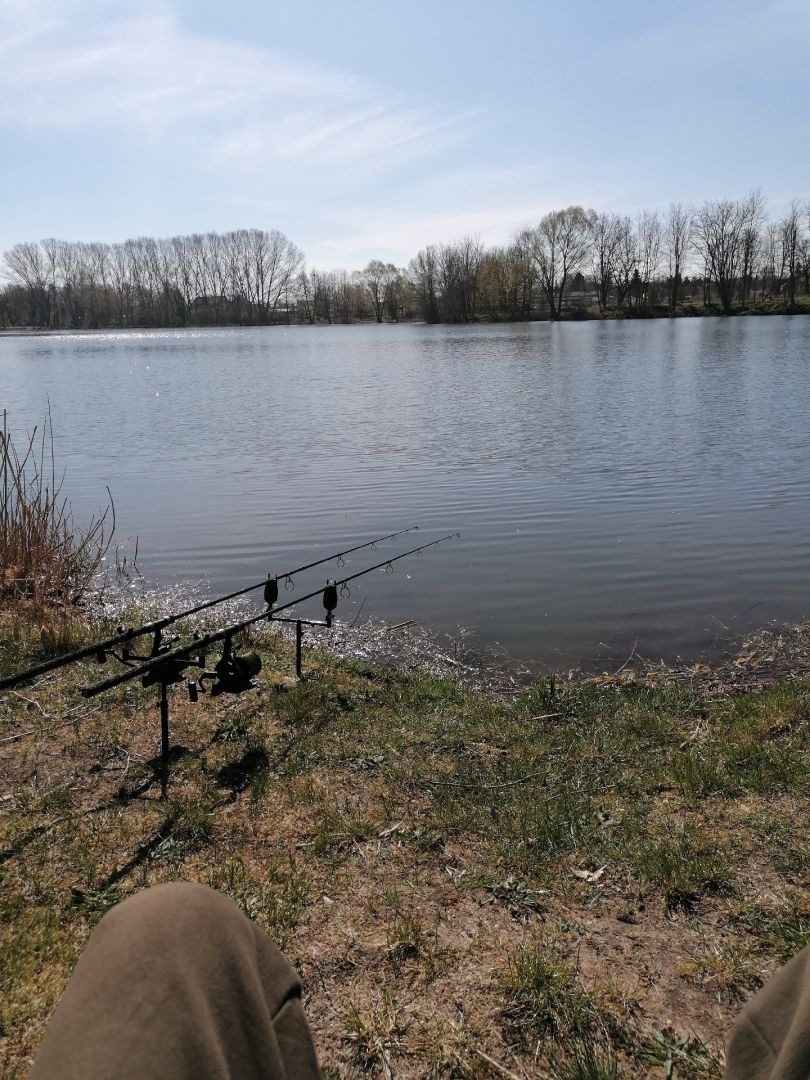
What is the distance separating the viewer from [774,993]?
1291 millimetres

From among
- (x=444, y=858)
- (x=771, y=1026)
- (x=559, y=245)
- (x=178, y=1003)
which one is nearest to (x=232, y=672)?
(x=444, y=858)

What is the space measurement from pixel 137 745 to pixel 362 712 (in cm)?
181

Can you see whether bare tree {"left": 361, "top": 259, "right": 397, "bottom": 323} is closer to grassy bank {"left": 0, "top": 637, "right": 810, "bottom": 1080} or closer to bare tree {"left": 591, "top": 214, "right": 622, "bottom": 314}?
bare tree {"left": 591, "top": 214, "right": 622, "bottom": 314}

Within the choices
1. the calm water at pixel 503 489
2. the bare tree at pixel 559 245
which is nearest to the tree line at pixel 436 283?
the bare tree at pixel 559 245

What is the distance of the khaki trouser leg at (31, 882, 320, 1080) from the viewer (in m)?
1.12

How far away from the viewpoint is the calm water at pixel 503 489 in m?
9.84

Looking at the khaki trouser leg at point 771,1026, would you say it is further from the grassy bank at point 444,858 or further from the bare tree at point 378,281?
the bare tree at point 378,281

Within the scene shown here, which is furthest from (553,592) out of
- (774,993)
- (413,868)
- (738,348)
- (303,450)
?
(738,348)

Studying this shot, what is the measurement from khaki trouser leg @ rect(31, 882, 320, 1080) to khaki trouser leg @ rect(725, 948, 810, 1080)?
768 mm

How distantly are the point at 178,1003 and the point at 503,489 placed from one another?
14.9 metres

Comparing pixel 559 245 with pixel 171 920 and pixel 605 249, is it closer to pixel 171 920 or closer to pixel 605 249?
pixel 605 249

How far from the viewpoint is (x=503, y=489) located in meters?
15.8

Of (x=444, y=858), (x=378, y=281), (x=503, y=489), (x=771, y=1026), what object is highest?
(x=378, y=281)

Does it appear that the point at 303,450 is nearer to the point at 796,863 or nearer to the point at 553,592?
the point at 553,592
